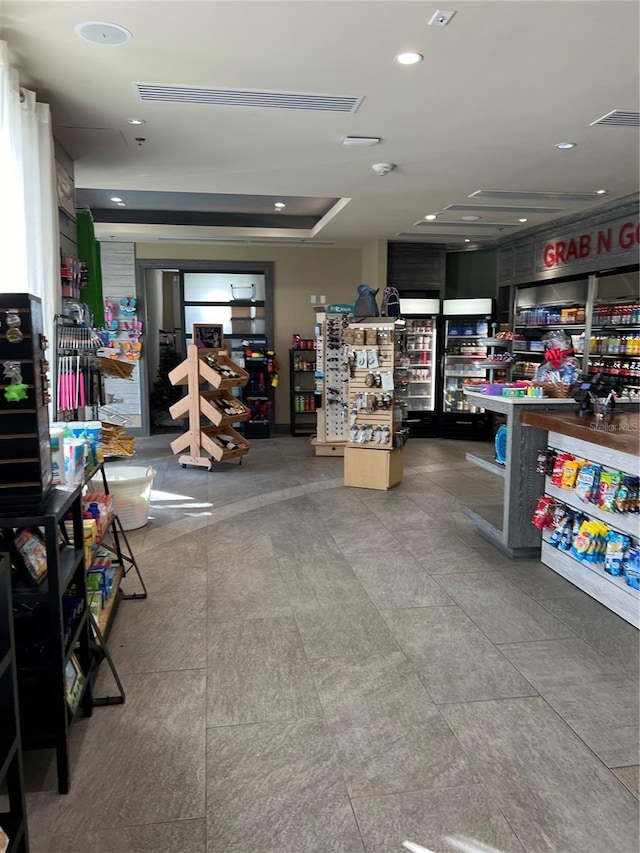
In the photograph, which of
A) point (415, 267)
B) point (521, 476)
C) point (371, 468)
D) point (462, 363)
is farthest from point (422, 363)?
point (521, 476)

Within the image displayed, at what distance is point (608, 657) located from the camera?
2965 mm

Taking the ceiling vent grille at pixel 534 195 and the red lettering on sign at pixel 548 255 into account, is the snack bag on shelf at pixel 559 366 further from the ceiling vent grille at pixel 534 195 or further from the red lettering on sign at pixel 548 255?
the red lettering on sign at pixel 548 255

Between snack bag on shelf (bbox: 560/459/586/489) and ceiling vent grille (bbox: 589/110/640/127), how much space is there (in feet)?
7.89

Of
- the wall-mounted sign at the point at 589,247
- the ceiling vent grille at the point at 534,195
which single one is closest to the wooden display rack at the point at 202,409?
the ceiling vent grille at the point at 534,195

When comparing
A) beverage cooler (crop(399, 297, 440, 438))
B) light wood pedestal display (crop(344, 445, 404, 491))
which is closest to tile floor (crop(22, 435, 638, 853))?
light wood pedestal display (crop(344, 445, 404, 491))

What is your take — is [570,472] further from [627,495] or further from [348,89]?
[348,89]

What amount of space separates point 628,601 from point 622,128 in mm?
3349

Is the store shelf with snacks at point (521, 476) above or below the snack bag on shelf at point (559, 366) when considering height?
below

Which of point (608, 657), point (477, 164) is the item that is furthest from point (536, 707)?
point (477, 164)

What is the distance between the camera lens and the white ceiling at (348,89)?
2.84 metres

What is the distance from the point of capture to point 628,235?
6.29 m

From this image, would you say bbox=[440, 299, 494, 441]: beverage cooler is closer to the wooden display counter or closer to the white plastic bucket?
the wooden display counter

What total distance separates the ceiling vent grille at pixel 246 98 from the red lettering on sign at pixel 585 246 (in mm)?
4254

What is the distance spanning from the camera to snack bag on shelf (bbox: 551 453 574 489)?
3.83 metres
